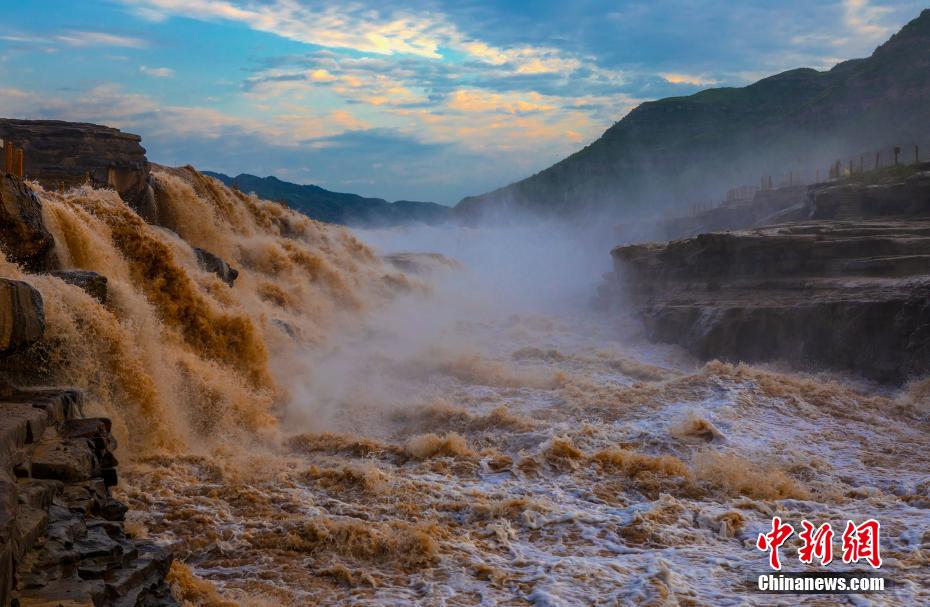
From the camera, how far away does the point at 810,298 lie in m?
17.0

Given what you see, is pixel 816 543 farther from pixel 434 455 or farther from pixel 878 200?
pixel 878 200

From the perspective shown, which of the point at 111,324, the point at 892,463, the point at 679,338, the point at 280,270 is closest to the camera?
the point at 111,324

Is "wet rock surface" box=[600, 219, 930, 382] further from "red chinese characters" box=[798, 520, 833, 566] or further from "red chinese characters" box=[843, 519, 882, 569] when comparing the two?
"red chinese characters" box=[798, 520, 833, 566]

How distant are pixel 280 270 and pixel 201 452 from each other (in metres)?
9.93

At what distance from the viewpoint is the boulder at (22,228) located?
9398mm

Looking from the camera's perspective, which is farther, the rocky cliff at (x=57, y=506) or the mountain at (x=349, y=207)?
the mountain at (x=349, y=207)

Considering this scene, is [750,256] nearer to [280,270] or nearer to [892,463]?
[892,463]

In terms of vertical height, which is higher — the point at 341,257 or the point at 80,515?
the point at 341,257

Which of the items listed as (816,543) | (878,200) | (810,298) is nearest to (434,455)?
→ (816,543)

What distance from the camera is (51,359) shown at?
26.4 feet

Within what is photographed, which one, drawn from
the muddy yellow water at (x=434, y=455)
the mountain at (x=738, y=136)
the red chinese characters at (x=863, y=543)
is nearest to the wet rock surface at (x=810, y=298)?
the muddy yellow water at (x=434, y=455)

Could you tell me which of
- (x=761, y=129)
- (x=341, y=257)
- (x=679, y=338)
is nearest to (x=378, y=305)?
(x=341, y=257)

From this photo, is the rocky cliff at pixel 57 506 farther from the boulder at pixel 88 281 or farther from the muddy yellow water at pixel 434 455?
the boulder at pixel 88 281

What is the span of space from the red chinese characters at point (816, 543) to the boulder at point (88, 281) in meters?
7.67
